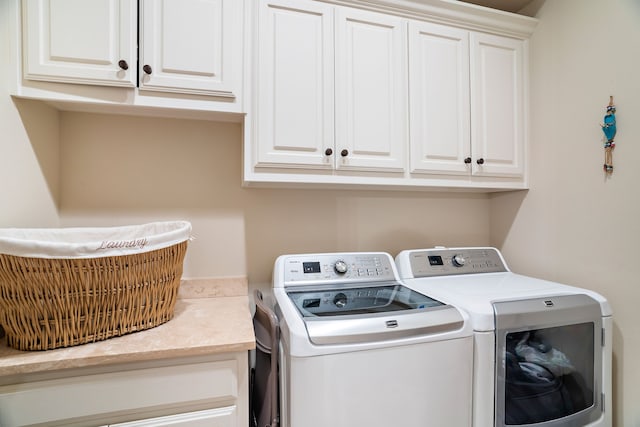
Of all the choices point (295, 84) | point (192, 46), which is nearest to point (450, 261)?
point (295, 84)

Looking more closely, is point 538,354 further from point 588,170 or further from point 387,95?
point 387,95

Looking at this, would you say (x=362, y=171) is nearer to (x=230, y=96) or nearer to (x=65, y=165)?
(x=230, y=96)

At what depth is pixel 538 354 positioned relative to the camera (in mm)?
1177

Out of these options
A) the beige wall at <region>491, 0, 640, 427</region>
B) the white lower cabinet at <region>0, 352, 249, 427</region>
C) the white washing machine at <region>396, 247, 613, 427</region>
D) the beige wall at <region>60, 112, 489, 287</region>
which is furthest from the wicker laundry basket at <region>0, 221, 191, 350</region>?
the beige wall at <region>491, 0, 640, 427</region>

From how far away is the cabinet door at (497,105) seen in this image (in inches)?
60.6

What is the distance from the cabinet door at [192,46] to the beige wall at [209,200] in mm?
350

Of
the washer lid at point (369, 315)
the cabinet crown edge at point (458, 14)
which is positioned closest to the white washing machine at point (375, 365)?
the washer lid at point (369, 315)

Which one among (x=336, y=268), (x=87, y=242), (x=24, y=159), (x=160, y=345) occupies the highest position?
(x=24, y=159)

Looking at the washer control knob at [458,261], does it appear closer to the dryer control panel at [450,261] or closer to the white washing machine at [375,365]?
the dryer control panel at [450,261]

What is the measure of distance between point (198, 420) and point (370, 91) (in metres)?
1.44

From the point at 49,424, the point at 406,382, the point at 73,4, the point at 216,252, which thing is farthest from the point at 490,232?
the point at 73,4

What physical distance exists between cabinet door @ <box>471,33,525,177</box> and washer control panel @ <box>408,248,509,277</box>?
0.44 meters

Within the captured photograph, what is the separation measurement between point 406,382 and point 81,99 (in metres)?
1.52

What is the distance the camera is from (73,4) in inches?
40.7
